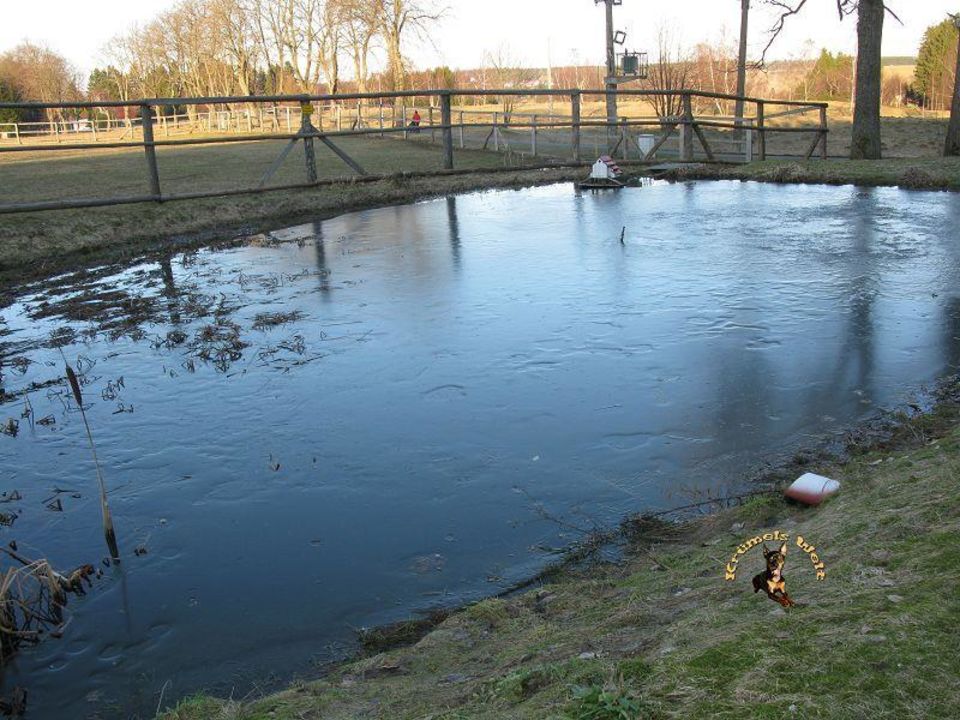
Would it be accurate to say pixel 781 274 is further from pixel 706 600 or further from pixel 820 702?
pixel 820 702

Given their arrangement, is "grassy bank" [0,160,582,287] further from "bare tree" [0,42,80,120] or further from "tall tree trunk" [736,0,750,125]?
"bare tree" [0,42,80,120]

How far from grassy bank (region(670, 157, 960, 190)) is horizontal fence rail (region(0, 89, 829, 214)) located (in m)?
1.61

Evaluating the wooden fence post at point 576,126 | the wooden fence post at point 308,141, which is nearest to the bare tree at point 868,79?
the wooden fence post at point 576,126

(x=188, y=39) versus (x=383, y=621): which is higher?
(x=188, y=39)

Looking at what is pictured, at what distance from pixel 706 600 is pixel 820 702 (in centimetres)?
91

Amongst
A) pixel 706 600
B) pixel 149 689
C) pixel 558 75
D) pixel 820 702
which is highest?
pixel 558 75

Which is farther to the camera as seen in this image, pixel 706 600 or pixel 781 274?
pixel 781 274

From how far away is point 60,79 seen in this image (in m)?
76.9

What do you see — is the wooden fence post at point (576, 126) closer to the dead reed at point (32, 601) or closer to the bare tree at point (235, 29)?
the dead reed at point (32, 601)

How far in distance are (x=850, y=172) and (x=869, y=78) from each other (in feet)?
14.9

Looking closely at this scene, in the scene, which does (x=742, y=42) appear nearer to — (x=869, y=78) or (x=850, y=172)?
(x=869, y=78)

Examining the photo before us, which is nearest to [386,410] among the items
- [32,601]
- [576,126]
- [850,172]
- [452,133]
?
[32,601]

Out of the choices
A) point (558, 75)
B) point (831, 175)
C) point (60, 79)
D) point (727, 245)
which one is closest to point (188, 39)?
point (60, 79)

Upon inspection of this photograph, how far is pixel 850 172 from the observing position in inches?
641
